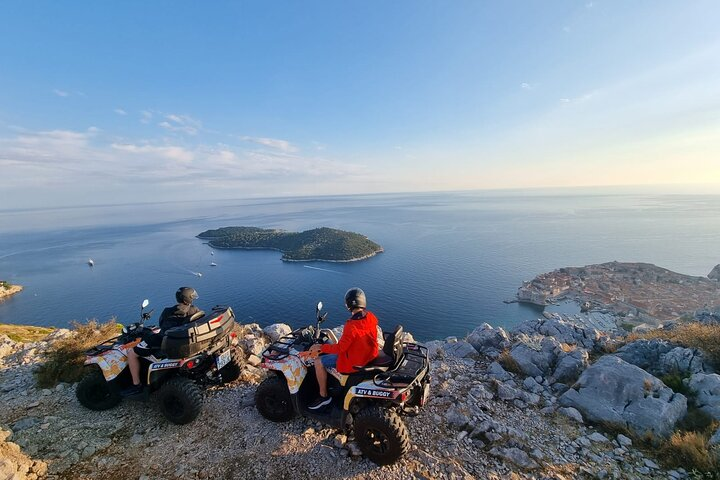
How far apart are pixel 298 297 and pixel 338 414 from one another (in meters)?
57.3

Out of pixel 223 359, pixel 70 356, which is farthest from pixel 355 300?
pixel 70 356

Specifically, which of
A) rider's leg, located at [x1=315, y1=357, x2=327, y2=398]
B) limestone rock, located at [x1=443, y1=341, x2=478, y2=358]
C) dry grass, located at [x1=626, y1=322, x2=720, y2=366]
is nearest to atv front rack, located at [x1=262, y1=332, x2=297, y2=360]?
rider's leg, located at [x1=315, y1=357, x2=327, y2=398]

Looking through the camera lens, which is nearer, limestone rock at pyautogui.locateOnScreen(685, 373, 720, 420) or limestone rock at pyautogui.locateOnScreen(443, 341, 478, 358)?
limestone rock at pyautogui.locateOnScreen(685, 373, 720, 420)

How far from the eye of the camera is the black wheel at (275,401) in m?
5.03

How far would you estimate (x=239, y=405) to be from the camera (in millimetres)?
5660

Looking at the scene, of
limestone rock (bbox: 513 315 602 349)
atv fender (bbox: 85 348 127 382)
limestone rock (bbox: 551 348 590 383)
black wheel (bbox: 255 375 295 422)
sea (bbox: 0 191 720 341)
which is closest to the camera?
black wheel (bbox: 255 375 295 422)

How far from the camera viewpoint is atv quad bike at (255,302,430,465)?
415 centimetres

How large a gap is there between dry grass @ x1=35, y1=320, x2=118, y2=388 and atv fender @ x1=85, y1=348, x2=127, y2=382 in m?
1.88

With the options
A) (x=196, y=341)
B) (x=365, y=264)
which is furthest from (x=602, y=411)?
(x=365, y=264)

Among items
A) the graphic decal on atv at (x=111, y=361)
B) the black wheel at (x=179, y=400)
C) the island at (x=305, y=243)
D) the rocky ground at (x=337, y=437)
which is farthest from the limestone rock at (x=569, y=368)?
the island at (x=305, y=243)

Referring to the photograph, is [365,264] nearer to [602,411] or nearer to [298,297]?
[298,297]

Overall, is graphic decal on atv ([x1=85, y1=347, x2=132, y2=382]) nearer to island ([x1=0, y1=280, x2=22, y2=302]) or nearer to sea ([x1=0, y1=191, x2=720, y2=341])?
sea ([x1=0, y1=191, x2=720, y2=341])

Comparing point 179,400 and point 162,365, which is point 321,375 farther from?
point 162,365

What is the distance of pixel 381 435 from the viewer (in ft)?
14.1
